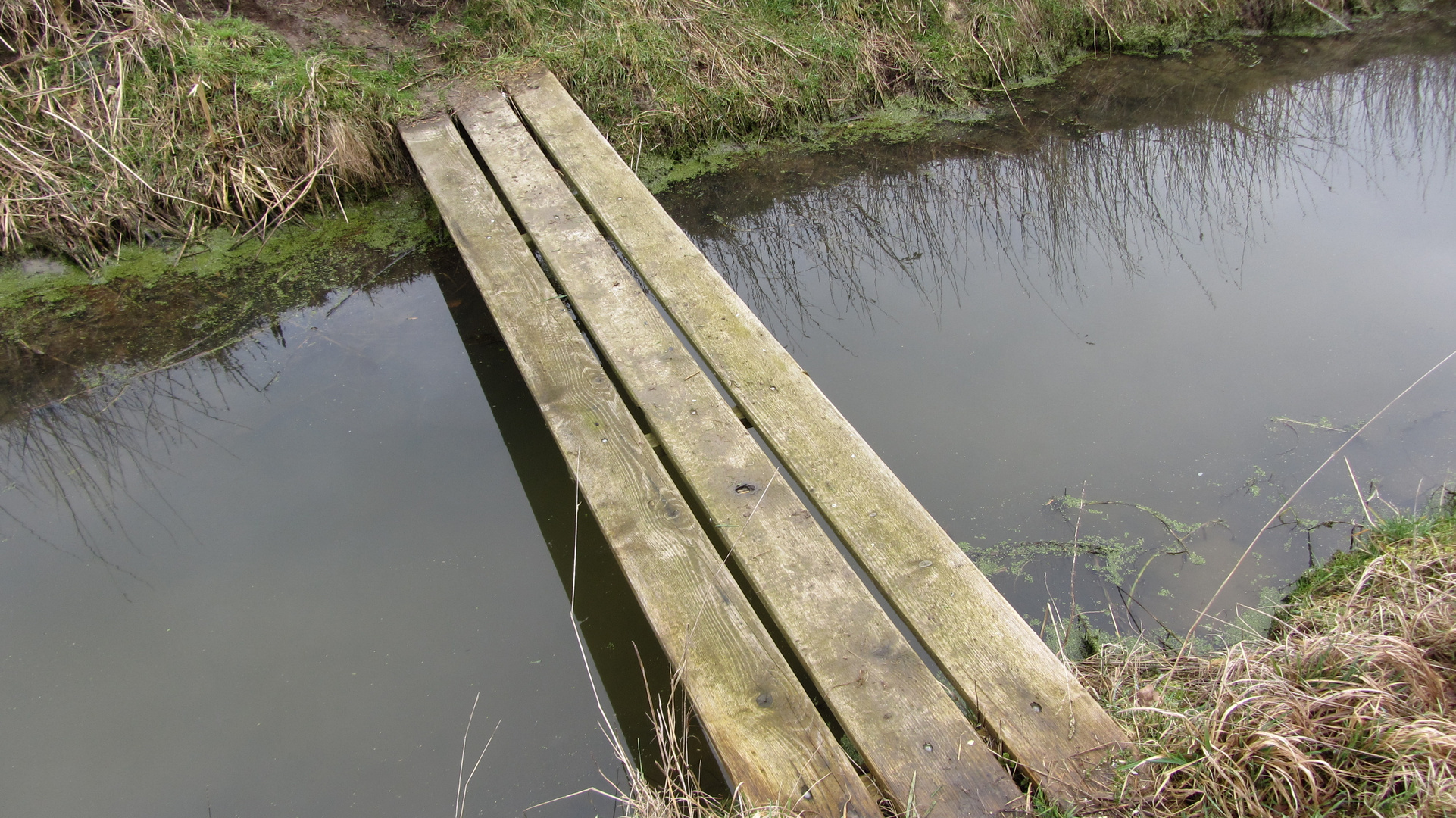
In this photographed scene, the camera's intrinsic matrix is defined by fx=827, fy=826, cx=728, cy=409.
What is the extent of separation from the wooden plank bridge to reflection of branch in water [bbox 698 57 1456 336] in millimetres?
700

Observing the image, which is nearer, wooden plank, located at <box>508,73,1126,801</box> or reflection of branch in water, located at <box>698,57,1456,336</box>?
wooden plank, located at <box>508,73,1126,801</box>

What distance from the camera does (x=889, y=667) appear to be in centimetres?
159

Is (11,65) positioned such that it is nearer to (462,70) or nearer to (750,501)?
(462,70)

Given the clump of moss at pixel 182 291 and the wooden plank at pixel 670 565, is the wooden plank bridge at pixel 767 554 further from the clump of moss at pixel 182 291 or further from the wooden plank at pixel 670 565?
the clump of moss at pixel 182 291

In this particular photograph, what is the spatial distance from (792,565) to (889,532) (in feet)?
0.75

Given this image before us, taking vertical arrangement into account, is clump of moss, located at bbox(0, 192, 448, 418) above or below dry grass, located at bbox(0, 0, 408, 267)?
below

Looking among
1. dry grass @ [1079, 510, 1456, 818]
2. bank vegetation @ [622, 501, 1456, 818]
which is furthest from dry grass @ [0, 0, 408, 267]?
dry grass @ [1079, 510, 1456, 818]

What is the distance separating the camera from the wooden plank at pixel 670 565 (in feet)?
4.86

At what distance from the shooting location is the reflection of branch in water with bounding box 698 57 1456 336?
310cm

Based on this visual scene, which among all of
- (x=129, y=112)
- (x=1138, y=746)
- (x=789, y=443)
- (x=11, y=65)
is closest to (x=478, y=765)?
(x=789, y=443)

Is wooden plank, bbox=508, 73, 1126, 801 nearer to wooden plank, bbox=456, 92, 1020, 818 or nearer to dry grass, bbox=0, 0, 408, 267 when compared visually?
wooden plank, bbox=456, 92, 1020, 818

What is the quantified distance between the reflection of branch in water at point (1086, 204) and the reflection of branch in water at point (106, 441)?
6.16 feet

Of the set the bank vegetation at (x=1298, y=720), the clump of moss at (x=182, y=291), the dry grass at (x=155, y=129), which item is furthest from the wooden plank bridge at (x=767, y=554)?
the dry grass at (x=155, y=129)

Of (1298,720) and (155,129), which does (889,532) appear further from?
(155,129)
